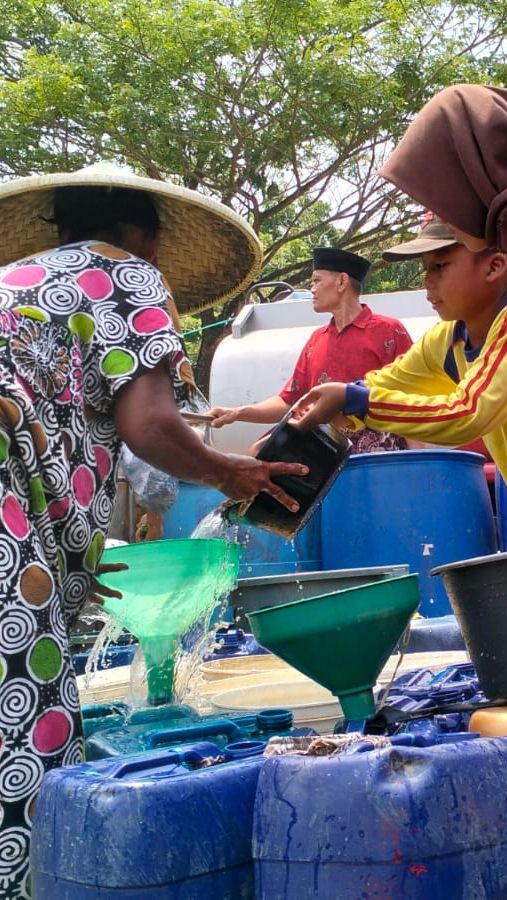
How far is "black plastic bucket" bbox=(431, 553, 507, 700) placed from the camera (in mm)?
1790

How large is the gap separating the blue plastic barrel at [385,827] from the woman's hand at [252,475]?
3.28 ft

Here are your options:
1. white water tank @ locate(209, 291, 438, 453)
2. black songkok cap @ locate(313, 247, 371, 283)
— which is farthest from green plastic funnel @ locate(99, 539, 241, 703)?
white water tank @ locate(209, 291, 438, 453)

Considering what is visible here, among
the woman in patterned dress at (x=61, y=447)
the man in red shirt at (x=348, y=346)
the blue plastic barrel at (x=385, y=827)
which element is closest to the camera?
the blue plastic barrel at (x=385, y=827)

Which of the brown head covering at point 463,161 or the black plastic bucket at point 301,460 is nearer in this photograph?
the brown head covering at point 463,161

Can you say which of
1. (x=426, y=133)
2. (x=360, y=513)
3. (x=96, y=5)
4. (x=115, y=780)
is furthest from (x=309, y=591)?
(x=96, y=5)

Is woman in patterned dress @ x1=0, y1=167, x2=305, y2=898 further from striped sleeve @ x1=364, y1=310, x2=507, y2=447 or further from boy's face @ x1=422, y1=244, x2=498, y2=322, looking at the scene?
boy's face @ x1=422, y1=244, x2=498, y2=322

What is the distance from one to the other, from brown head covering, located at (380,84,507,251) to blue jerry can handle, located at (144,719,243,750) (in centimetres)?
106

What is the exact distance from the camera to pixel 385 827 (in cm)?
127

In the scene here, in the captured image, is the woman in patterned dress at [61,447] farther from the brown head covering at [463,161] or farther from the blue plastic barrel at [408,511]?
the blue plastic barrel at [408,511]

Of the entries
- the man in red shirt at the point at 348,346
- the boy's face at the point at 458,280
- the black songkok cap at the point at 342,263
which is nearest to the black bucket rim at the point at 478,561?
the boy's face at the point at 458,280

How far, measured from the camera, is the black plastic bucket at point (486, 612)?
179cm

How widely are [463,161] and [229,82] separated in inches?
399

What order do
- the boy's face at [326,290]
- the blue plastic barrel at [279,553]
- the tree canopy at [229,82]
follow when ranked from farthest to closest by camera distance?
the tree canopy at [229,82] → the boy's face at [326,290] → the blue plastic barrel at [279,553]

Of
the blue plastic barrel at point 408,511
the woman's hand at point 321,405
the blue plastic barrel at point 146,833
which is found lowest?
the blue plastic barrel at point 408,511
